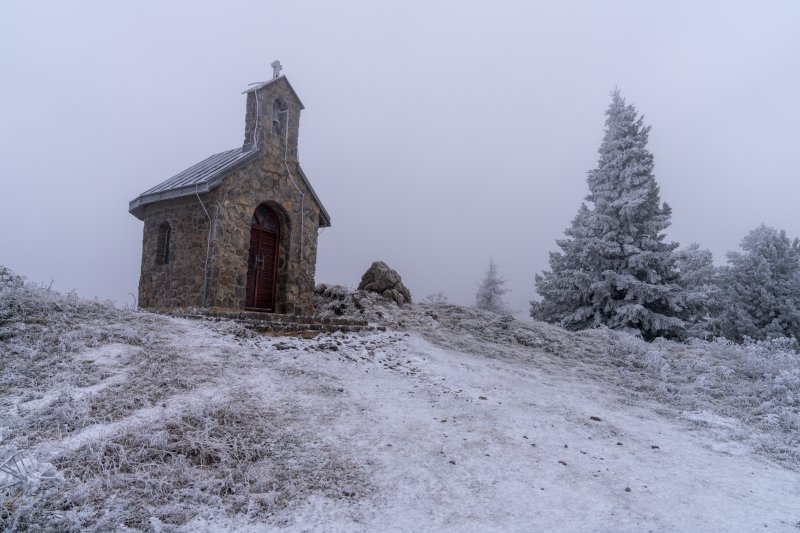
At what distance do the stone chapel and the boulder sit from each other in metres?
3.46

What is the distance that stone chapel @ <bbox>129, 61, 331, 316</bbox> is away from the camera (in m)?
12.4

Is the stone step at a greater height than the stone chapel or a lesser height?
lesser

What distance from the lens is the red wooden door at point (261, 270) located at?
536 inches

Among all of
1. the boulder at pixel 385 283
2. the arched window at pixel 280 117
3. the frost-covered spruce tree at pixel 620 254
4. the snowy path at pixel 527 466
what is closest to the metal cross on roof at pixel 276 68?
the arched window at pixel 280 117

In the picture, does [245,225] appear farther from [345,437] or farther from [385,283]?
[345,437]

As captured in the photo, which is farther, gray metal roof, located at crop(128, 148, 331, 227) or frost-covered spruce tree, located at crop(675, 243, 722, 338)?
frost-covered spruce tree, located at crop(675, 243, 722, 338)

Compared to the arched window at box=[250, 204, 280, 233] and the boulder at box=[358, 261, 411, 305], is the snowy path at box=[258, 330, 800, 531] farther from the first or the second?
the boulder at box=[358, 261, 411, 305]

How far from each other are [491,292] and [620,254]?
47.6ft

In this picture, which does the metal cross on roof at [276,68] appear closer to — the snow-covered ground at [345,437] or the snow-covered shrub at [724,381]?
the snow-covered ground at [345,437]

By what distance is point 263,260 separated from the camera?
13891mm

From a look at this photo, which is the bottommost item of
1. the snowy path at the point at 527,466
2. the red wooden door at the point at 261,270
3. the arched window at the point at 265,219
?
the snowy path at the point at 527,466

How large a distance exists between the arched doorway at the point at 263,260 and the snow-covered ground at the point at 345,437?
3.86 meters

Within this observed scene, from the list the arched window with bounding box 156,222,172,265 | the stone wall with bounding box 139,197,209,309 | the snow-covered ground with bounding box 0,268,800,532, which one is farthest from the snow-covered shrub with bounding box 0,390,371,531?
the arched window with bounding box 156,222,172,265

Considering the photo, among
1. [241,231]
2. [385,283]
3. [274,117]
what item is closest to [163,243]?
[241,231]
